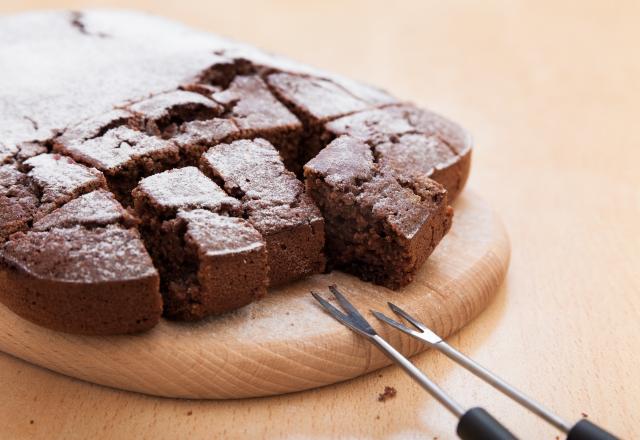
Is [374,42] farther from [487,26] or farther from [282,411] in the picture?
[282,411]

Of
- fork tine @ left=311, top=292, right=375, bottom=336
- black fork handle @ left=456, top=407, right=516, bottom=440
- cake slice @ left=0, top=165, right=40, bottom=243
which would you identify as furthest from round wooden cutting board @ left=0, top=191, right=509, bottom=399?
black fork handle @ left=456, top=407, right=516, bottom=440

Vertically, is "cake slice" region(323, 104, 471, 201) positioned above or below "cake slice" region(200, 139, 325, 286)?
above

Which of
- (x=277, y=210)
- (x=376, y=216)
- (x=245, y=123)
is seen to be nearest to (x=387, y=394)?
(x=376, y=216)

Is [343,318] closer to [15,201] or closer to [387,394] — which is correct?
[387,394]

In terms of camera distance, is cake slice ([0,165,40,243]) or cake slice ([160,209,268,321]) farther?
cake slice ([0,165,40,243])

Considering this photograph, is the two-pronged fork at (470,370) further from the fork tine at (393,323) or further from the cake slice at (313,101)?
the cake slice at (313,101)

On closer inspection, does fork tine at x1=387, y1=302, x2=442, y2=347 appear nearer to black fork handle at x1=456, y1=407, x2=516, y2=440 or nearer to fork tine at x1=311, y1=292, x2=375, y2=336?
fork tine at x1=311, y1=292, x2=375, y2=336
